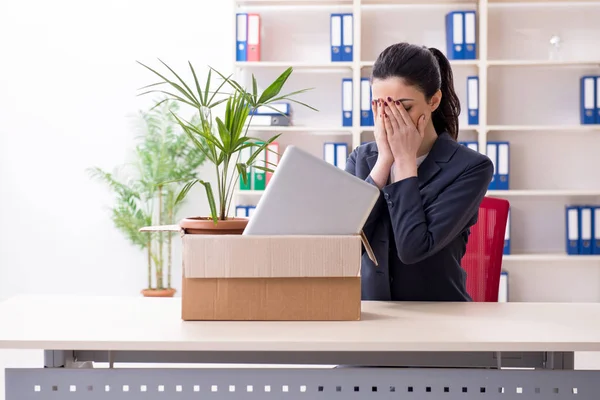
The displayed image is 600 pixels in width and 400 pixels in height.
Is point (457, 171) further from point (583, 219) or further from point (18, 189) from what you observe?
point (18, 189)

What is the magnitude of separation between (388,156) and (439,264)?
31 centimetres

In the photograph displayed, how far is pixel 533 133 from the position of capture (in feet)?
14.5

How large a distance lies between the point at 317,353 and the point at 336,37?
3036 mm

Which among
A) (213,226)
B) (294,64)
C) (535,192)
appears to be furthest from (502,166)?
(213,226)

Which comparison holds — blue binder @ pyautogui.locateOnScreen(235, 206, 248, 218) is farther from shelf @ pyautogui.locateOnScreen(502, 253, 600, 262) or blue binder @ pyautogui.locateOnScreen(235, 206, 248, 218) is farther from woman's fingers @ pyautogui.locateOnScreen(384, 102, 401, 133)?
woman's fingers @ pyautogui.locateOnScreen(384, 102, 401, 133)

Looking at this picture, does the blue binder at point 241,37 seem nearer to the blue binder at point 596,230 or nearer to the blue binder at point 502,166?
the blue binder at point 502,166

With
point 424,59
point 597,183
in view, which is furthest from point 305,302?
point 597,183

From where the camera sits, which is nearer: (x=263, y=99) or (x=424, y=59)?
(x=263, y=99)

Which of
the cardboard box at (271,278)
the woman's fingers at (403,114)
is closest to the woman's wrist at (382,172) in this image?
the woman's fingers at (403,114)

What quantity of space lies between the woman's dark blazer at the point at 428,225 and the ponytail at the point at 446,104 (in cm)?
6

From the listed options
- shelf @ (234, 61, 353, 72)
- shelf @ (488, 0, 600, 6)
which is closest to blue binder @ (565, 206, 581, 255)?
shelf @ (488, 0, 600, 6)

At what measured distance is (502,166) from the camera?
4172mm

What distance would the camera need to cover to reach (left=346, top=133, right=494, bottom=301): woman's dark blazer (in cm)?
164

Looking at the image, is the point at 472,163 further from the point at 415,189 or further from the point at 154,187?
the point at 154,187
